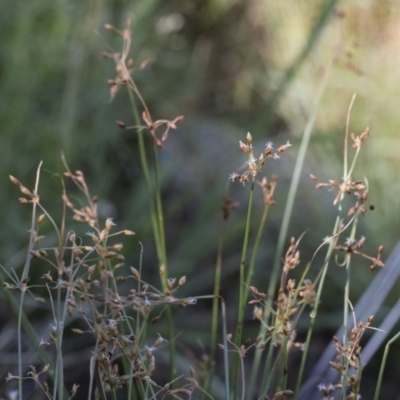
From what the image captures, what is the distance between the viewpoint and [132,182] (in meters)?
2.21

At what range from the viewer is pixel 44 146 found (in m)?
1.84

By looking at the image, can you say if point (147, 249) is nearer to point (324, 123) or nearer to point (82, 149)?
point (82, 149)

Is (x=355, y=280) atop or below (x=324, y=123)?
below

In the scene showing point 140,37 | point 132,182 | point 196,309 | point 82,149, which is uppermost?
point 140,37

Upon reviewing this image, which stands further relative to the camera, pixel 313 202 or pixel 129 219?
pixel 313 202

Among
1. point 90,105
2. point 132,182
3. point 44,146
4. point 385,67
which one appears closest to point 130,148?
point 132,182

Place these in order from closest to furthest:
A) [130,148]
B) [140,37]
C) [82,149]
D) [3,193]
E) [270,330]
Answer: [270,330] → [3,193] → [82,149] → [140,37] → [130,148]

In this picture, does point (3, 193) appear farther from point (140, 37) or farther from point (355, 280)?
point (355, 280)

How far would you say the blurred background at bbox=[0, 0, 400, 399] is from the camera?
178 cm

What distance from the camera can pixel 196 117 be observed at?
8.64 feet

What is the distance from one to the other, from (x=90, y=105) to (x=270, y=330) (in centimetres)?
136

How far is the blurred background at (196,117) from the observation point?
178 cm

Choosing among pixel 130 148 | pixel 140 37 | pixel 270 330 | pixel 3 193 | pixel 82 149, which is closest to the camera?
pixel 270 330

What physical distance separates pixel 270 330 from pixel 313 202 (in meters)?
1.27
